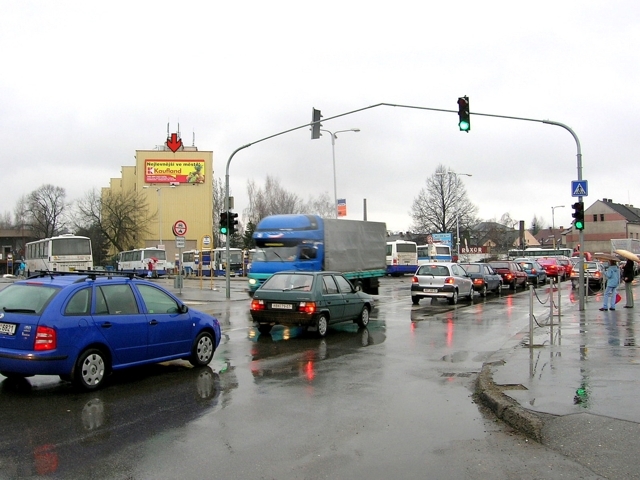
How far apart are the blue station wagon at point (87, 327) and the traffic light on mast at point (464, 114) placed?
12601mm

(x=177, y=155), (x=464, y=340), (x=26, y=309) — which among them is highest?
(x=177, y=155)

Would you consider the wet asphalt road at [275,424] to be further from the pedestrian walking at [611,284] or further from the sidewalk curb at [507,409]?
the pedestrian walking at [611,284]

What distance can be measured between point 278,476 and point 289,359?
5.85 metres

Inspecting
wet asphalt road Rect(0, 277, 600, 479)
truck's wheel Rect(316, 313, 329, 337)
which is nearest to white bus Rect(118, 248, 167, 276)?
truck's wheel Rect(316, 313, 329, 337)

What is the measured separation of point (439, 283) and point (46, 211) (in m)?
73.1

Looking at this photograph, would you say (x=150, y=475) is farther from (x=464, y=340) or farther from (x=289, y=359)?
(x=464, y=340)

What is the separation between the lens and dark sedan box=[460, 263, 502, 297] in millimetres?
27188

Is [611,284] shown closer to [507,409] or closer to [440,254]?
[507,409]

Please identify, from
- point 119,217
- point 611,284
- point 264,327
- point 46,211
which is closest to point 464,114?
point 611,284

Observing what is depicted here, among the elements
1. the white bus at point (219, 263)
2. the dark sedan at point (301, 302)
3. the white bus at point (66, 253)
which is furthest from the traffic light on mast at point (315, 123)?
the white bus at point (219, 263)

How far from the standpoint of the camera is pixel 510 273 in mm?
32469

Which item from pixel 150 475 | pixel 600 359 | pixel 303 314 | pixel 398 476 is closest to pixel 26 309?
pixel 150 475

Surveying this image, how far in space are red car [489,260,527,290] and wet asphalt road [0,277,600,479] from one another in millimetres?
22140

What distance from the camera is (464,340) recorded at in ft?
44.3
